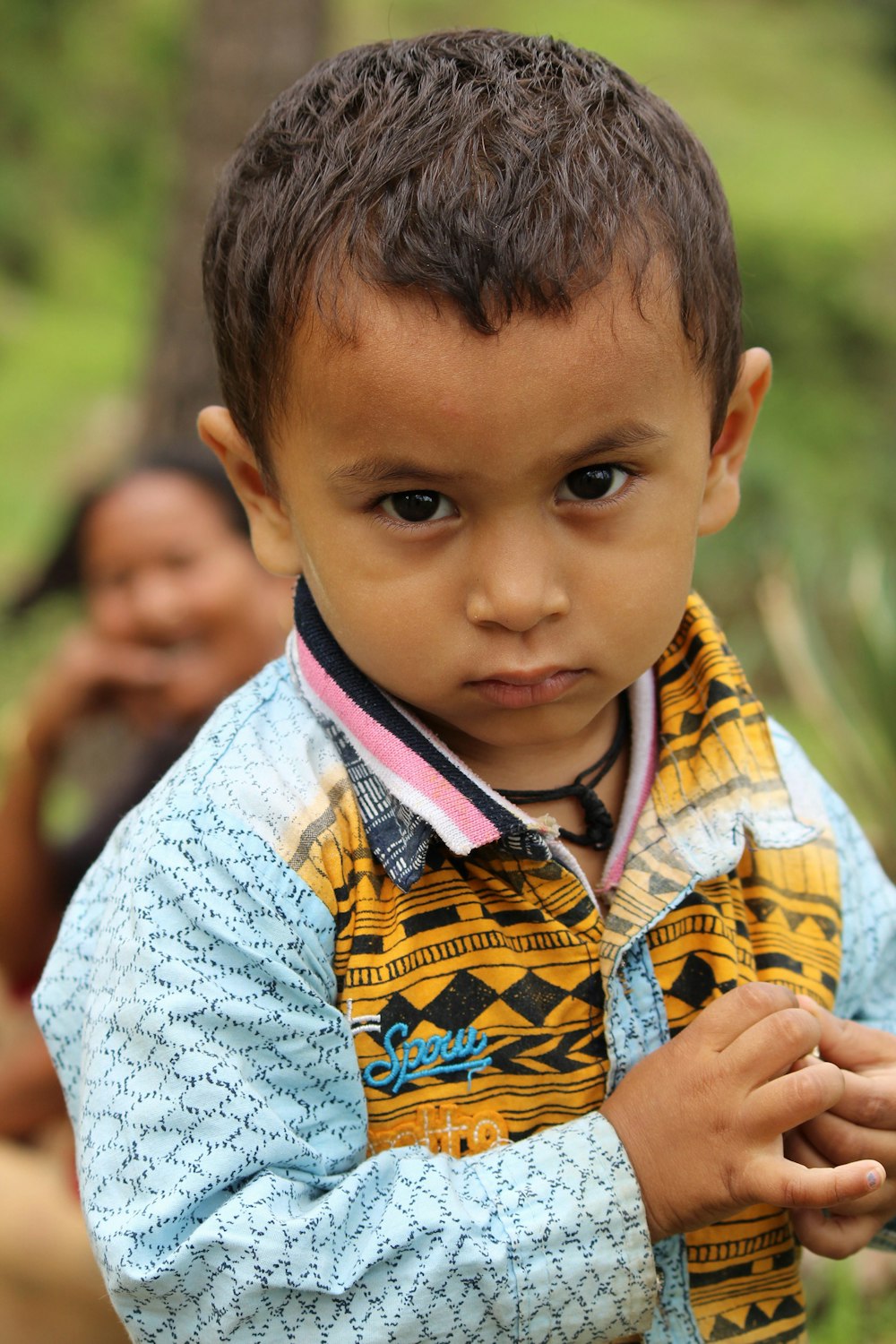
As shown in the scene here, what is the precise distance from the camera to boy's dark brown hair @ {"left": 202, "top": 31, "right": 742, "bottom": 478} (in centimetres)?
128

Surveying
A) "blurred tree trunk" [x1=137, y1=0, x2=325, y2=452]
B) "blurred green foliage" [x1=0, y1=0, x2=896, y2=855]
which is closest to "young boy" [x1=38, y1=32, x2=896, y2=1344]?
"blurred tree trunk" [x1=137, y1=0, x2=325, y2=452]

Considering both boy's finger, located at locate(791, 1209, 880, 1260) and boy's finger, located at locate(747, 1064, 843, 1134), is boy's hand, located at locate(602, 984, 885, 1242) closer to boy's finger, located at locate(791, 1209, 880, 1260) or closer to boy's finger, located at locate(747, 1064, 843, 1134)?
boy's finger, located at locate(747, 1064, 843, 1134)

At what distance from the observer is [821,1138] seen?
1524 millimetres

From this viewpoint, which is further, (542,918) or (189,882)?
(542,918)

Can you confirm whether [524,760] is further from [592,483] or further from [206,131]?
[206,131]

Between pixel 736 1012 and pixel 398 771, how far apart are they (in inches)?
16.9

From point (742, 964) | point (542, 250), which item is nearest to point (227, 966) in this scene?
point (742, 964)

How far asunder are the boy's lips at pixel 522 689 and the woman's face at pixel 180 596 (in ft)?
5.39

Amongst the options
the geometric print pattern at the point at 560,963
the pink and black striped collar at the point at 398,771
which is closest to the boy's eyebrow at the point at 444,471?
the pink and black striped collar at the point at 398,771

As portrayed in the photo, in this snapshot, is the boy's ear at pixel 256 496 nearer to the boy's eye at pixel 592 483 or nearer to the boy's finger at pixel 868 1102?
the boy's eye at pixel 592 483

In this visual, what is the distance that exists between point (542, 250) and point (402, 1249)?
942 millimetres

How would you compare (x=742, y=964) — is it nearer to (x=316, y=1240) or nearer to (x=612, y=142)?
(x=316, y=1240)

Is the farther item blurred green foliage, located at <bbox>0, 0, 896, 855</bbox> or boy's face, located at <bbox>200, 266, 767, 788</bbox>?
blurred green foliage, located at <bbox>0, 0, 896, 855</bbox>

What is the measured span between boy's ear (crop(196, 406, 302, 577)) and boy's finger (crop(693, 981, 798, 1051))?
2.16 ft
